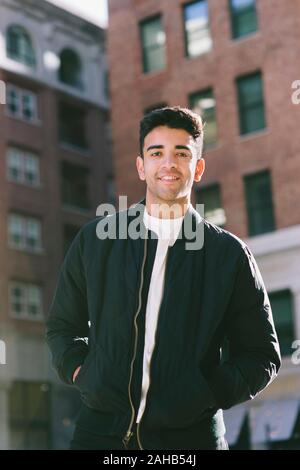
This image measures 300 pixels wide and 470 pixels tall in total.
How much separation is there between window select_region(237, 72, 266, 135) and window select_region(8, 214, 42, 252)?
40.6ft

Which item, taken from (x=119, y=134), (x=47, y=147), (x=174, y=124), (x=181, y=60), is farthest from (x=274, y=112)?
(x=174, y=124)

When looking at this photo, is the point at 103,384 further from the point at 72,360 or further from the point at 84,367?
the point at 72,360

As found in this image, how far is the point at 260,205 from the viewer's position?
32.1m

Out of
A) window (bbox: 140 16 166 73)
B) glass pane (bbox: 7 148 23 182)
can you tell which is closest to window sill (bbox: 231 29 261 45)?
window (bbox: 140 16 166 73)

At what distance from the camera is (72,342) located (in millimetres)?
3824

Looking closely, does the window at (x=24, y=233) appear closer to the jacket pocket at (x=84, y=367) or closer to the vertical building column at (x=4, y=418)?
the vertical building column at (x=4, y=418)

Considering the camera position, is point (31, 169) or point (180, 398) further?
point (31, 169)

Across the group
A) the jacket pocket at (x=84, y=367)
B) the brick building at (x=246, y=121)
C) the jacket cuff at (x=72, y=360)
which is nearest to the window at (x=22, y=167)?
the brick building at (x=246, y=121)

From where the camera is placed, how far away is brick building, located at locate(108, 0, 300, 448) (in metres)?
31.5

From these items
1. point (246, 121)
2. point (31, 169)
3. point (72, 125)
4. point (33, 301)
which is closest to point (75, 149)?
point (72, 125)

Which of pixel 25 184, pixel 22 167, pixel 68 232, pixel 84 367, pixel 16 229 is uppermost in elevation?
pixel 22 167

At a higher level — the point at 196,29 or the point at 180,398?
the point at 196,29

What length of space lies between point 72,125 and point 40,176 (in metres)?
4.11
